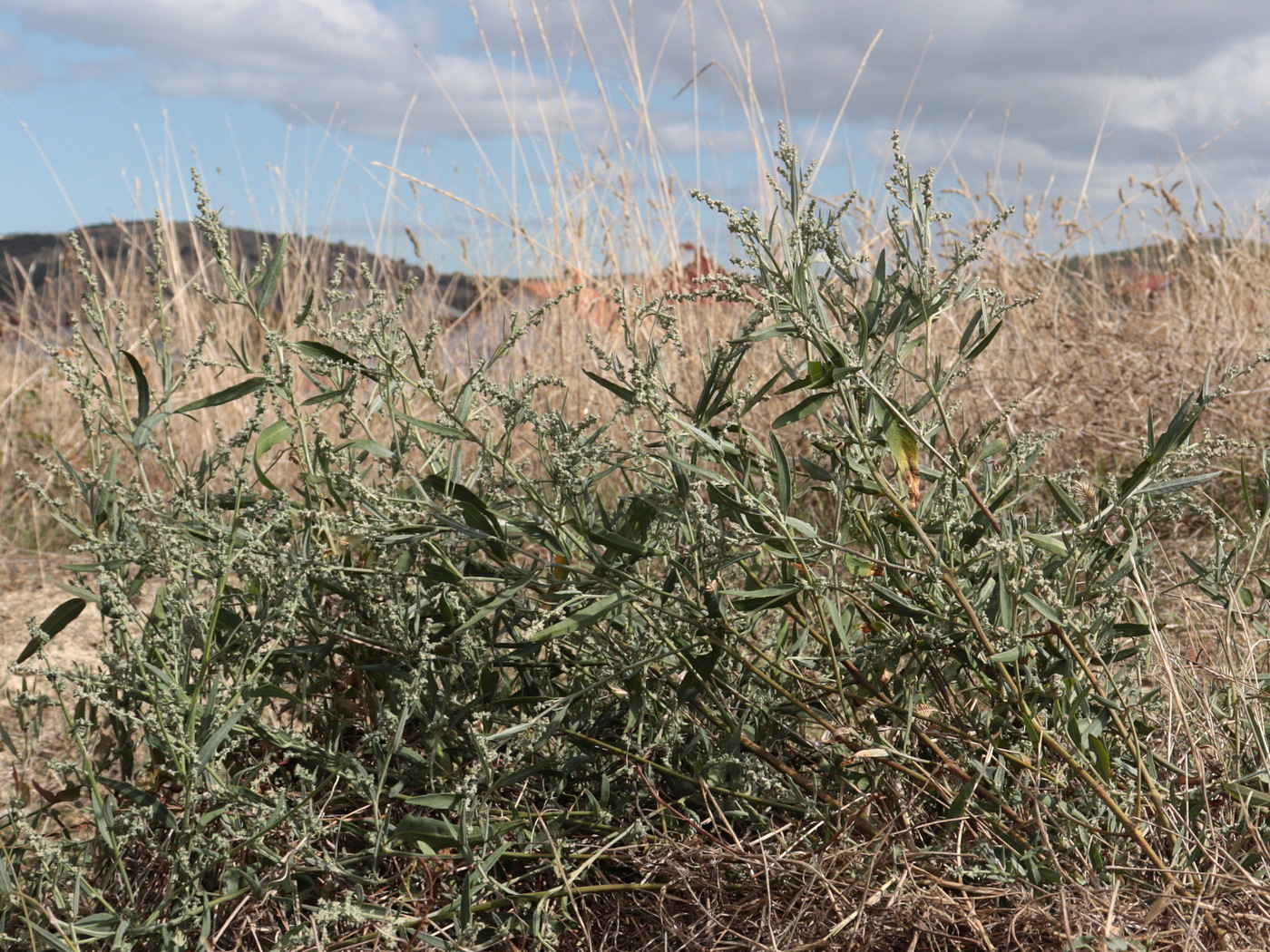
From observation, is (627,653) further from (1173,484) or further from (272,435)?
(1173,484)

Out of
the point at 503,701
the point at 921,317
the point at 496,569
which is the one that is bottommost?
the point at 503,701

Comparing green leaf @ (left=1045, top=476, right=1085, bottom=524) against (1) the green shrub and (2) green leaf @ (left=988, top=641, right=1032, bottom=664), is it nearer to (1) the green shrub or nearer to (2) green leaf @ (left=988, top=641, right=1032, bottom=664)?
(1) the green shrub

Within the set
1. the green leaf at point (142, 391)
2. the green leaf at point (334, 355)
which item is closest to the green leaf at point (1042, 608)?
the green leaf at point (334, 355)

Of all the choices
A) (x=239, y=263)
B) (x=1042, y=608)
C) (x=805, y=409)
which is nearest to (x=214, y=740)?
(x=805, y=409)

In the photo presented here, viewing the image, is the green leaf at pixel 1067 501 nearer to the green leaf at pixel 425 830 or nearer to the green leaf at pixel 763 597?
the green leaf at pixel 763 597

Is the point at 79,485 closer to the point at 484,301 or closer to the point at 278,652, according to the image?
the point at 278,652

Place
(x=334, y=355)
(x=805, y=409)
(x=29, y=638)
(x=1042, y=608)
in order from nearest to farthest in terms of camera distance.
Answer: (x=1042, y=608) < (x=805, y=409) < (x=334, y=355) < (x=29, y=638)

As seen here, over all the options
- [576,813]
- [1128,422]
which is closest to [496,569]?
[576,813]

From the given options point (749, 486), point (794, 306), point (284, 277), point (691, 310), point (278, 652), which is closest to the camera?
point (794, 306)

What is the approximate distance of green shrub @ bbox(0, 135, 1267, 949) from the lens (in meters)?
1.00

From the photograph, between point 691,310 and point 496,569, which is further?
point 691,310

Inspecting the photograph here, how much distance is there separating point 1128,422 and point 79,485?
9.47ft

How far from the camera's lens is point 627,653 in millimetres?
1139

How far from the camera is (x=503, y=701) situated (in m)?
1.13
